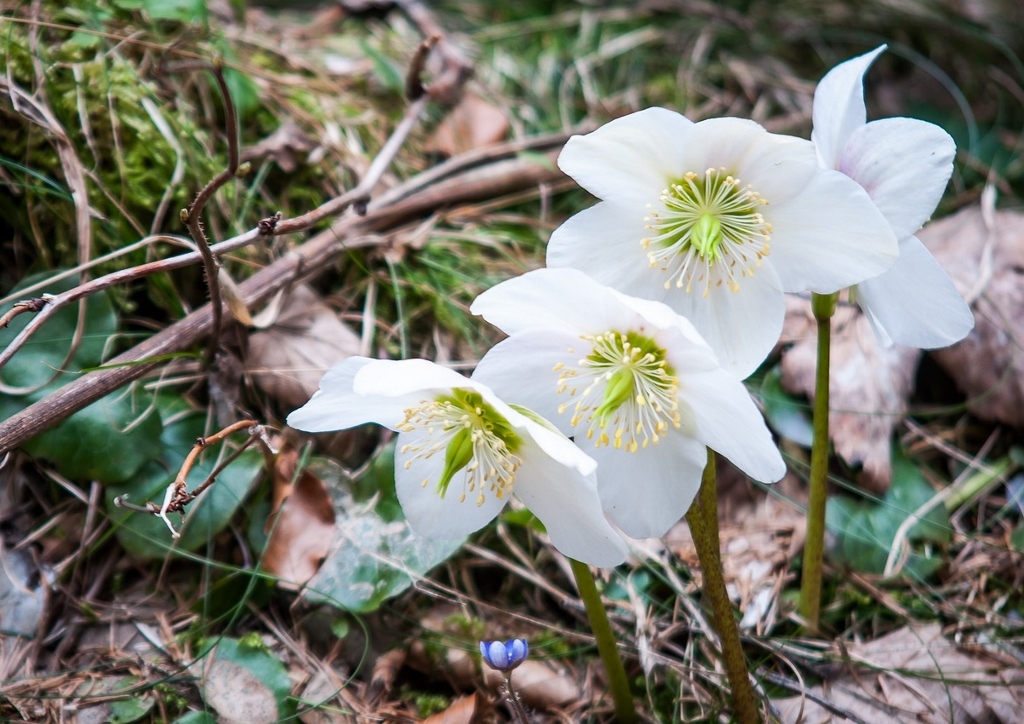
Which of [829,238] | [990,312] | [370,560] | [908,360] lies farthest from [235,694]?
[990,312]

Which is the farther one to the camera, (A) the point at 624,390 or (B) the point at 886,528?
(B) the point at 886,528

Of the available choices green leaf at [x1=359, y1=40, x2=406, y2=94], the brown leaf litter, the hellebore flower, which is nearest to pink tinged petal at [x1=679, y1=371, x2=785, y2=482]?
the hellebore flower

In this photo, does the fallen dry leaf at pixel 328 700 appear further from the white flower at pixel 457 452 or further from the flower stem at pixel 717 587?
the flower stem at pixel 717 587

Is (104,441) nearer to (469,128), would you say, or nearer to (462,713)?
(462,713)

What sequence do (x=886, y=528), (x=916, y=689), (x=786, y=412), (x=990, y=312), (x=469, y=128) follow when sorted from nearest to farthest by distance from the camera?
(x=916, y=689)
(x=886, y=528)
(x=786, y=412)
(x=990, y=312)
(x=469, y=128)

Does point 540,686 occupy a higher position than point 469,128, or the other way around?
point 469,128
